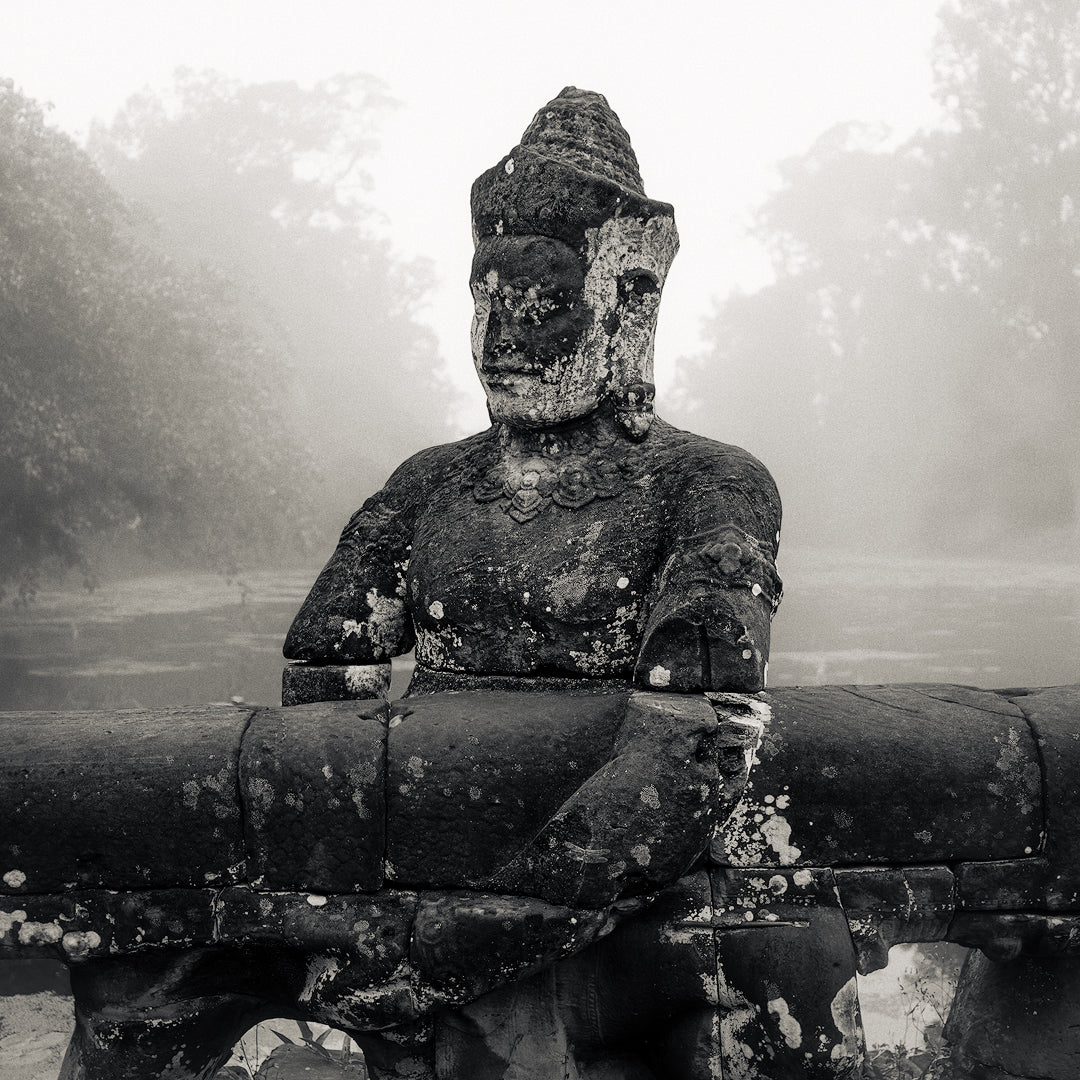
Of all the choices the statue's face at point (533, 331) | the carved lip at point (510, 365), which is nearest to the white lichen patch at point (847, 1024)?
the statue's face at point (533, 331)

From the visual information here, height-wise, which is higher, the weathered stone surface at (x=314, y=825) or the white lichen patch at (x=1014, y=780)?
the white lichen patch at (x=1014, y=780)

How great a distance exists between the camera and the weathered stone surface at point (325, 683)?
3219mm

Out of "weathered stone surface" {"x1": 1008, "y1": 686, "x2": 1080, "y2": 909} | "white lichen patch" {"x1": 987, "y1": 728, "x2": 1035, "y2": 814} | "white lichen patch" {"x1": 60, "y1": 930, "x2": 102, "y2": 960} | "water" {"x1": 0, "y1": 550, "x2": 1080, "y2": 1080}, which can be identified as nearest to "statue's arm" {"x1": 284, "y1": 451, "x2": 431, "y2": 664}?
"white lichen patch" {"x1": 60, "y1": 930, "x2": 102, "y2": 960}

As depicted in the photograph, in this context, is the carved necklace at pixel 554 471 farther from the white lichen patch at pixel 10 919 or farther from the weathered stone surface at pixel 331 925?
the white lichen patch at pixel 10 919

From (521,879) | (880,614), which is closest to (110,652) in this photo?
(880,614)

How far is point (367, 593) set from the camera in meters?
3.29

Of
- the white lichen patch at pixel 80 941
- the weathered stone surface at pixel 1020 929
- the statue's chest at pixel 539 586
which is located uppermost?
the statue's chest at pixel 539 586

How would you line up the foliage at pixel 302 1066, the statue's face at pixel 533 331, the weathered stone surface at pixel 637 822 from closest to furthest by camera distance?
the weathered stone surface at pixel 637 822, the statue's face at pixel 533 331, the foliage at pixel 302 1066

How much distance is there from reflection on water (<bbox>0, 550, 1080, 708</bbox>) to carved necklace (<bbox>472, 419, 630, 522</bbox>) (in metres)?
6.49

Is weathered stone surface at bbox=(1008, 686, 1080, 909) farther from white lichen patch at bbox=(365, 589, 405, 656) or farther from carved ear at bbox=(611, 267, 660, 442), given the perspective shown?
white lichen patch at bbox=(365, 589, 405, 656)

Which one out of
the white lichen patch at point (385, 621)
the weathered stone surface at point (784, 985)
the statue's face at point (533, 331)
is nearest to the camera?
the weathered stone surface at point (784, 985)

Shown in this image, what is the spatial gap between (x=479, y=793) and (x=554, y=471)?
3.05ft

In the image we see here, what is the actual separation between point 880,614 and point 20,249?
24.0ft

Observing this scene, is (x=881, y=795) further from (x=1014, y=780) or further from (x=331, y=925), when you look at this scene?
(x=331, y=925)
